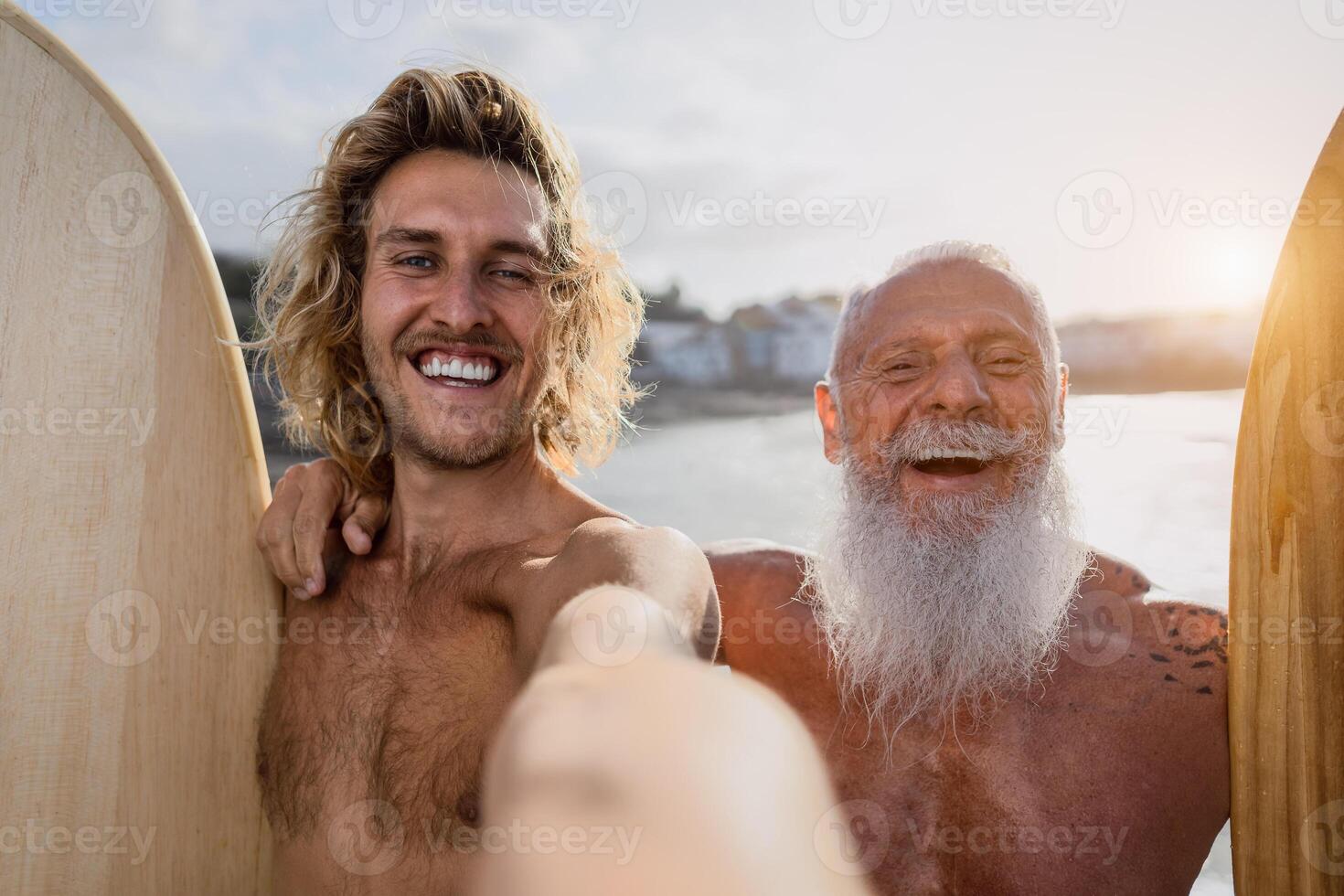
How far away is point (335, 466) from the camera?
110 inches

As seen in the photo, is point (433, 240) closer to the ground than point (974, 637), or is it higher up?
higher up

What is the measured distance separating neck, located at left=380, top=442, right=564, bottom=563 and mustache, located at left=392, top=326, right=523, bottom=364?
257mm

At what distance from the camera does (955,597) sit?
8.88 feet

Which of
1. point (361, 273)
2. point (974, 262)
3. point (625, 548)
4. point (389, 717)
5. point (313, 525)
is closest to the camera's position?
point (625, 548)

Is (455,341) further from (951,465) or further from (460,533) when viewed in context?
(951,465)

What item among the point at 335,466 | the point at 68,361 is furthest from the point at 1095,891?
the point at 68,361

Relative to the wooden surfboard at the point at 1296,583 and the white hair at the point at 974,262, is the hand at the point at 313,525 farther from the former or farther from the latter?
the wooden surfboard at the point at 1296,583

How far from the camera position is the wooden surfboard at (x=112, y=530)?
2383 mm

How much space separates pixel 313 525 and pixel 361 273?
78cm

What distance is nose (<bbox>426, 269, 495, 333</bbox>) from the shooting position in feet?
7.71

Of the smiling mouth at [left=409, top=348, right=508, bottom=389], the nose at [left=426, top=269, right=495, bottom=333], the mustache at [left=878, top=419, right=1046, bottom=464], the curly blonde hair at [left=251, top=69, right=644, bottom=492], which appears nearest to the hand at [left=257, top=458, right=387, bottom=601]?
the curly blonde hair at [left=251, top=69, right=644, bottom=492]

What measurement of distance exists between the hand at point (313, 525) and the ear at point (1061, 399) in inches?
73.1

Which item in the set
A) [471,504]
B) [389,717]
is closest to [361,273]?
[471,504]

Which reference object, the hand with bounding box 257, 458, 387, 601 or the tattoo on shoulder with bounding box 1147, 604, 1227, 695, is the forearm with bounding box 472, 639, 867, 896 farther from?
the tattoo on shoulder with bounding box 1147, 604, 1227, 695
